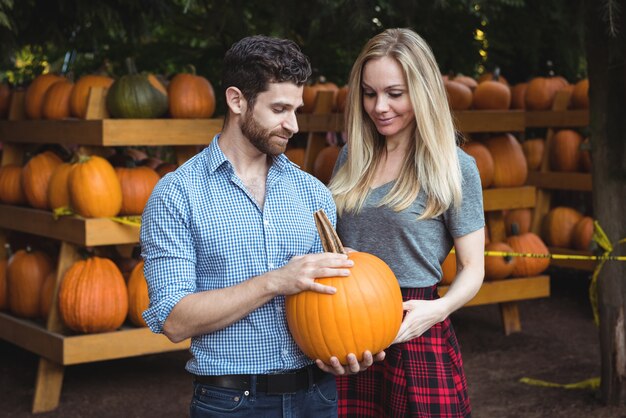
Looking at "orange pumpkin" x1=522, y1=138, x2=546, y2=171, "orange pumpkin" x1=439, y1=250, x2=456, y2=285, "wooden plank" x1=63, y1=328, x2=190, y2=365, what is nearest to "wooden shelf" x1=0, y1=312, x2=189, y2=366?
"wooden plank" x1=63, y1=328, x2=190, y2=365

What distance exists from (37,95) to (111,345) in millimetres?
1711

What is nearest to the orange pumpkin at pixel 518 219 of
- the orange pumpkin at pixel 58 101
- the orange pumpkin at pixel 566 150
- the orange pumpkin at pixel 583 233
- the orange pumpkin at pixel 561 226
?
the orange pumpkin at pixel 561 226

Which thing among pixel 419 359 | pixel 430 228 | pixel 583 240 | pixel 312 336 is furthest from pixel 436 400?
pixel 583 240

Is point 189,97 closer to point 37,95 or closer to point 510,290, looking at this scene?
point 37,95

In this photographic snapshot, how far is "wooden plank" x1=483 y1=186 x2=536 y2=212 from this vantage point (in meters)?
6.16

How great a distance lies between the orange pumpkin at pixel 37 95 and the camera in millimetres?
A: 5754

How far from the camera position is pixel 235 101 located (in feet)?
7.58

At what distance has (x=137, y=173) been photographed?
523cm

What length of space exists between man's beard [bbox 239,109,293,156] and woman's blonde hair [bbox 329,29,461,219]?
0.65 meters

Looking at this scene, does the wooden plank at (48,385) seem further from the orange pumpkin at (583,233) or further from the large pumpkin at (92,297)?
the orange pumpkin at (583,233)

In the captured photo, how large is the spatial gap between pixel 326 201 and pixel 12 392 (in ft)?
11.6

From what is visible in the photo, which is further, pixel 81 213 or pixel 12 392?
pixel 12 392

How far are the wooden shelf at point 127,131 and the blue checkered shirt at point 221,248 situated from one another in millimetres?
2730

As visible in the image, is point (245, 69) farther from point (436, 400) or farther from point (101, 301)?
point (101, 301)
